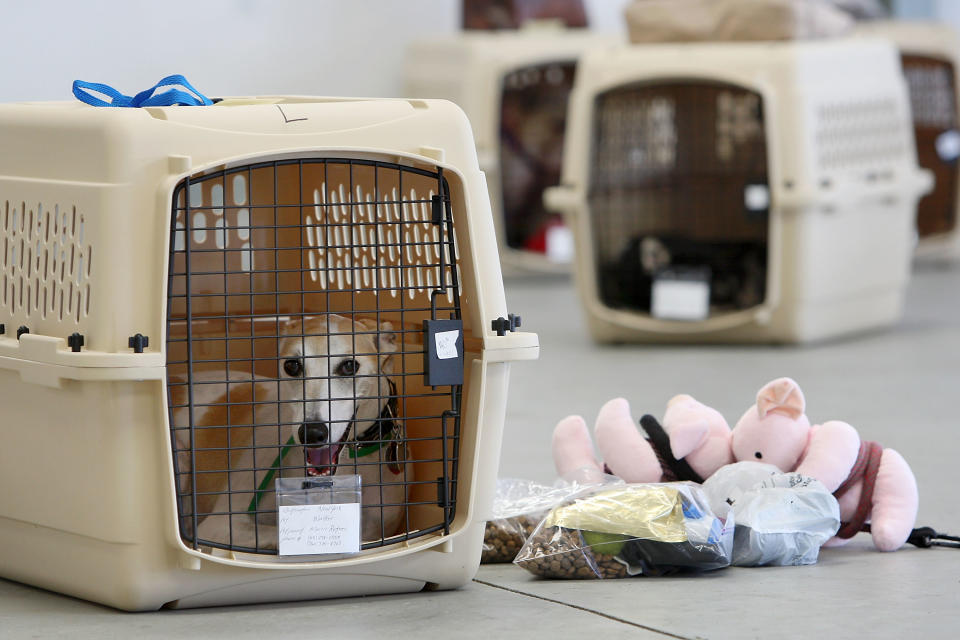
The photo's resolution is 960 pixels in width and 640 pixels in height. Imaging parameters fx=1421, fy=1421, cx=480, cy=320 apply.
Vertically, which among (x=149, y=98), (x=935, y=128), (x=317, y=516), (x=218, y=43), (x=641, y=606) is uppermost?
(x=218, y=43)

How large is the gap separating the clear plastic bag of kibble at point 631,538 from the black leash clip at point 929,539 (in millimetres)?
297

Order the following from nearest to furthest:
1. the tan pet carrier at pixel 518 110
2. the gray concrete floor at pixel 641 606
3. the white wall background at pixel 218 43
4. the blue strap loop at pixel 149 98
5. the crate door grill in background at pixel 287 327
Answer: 1. the gray concrete floor at pixel 641 606
2. the crate door grill in background at pixel 287 327
3. the blue strap loop at pixel 149 98
4. the white wall background at pixel 218 43
5. the tan pet carrier at pixel 518 110

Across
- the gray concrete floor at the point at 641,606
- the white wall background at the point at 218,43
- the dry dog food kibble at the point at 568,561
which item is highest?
the white wall background at the point at 218,43

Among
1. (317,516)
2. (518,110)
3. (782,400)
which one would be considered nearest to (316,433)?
(317,516)

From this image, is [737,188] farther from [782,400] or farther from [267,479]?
[267,479]

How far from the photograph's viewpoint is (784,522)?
6.05 ft

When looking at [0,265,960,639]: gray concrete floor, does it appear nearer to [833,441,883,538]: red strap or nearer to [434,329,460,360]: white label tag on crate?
[833,441,883,538]: red strap

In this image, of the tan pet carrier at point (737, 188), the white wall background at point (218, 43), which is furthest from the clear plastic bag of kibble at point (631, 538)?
the white wall background at point (218, 43)

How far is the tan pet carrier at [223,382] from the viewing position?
156 centimetres

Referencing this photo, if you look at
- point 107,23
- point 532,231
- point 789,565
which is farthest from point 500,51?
point 789,565

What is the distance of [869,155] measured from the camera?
4.08 m

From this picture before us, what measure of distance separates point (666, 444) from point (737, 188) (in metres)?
2.11

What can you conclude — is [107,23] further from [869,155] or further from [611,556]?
[611,556]

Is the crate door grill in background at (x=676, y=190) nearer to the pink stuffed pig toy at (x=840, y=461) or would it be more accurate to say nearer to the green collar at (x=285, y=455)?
the pink stuffed pig toy at (x=840, y=461)
